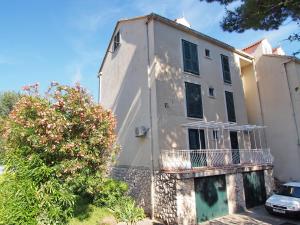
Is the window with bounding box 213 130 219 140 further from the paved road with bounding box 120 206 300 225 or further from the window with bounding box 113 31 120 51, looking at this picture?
the window with bounding box 113 31 120 51

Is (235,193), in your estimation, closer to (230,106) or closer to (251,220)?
(251,220)

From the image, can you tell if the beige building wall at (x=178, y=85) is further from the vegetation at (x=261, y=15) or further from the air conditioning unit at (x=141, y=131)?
the vegetation at (x=261, y=15)

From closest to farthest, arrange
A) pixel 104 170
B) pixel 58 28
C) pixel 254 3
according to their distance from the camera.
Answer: pixel 254 3 < pixel 104 170 < pixel 58 28

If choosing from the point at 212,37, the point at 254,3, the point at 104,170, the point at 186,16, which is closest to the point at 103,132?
the point at 104,170

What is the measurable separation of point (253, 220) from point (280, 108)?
34.0 feet

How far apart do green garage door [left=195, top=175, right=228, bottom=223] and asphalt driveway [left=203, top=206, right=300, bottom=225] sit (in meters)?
0.38

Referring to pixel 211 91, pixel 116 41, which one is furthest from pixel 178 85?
pixel 116 41

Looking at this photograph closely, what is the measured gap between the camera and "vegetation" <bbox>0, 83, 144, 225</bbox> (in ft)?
28.7

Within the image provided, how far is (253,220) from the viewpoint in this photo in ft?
→ 41.3

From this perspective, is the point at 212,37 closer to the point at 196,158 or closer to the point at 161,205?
the point at 196,158

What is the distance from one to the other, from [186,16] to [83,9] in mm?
10694

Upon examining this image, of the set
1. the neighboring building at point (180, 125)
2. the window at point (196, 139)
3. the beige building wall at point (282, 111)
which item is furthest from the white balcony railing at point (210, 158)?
the beige building wall at point (282, 111)

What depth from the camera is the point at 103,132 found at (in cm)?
1075

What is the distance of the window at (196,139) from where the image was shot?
1488cm
